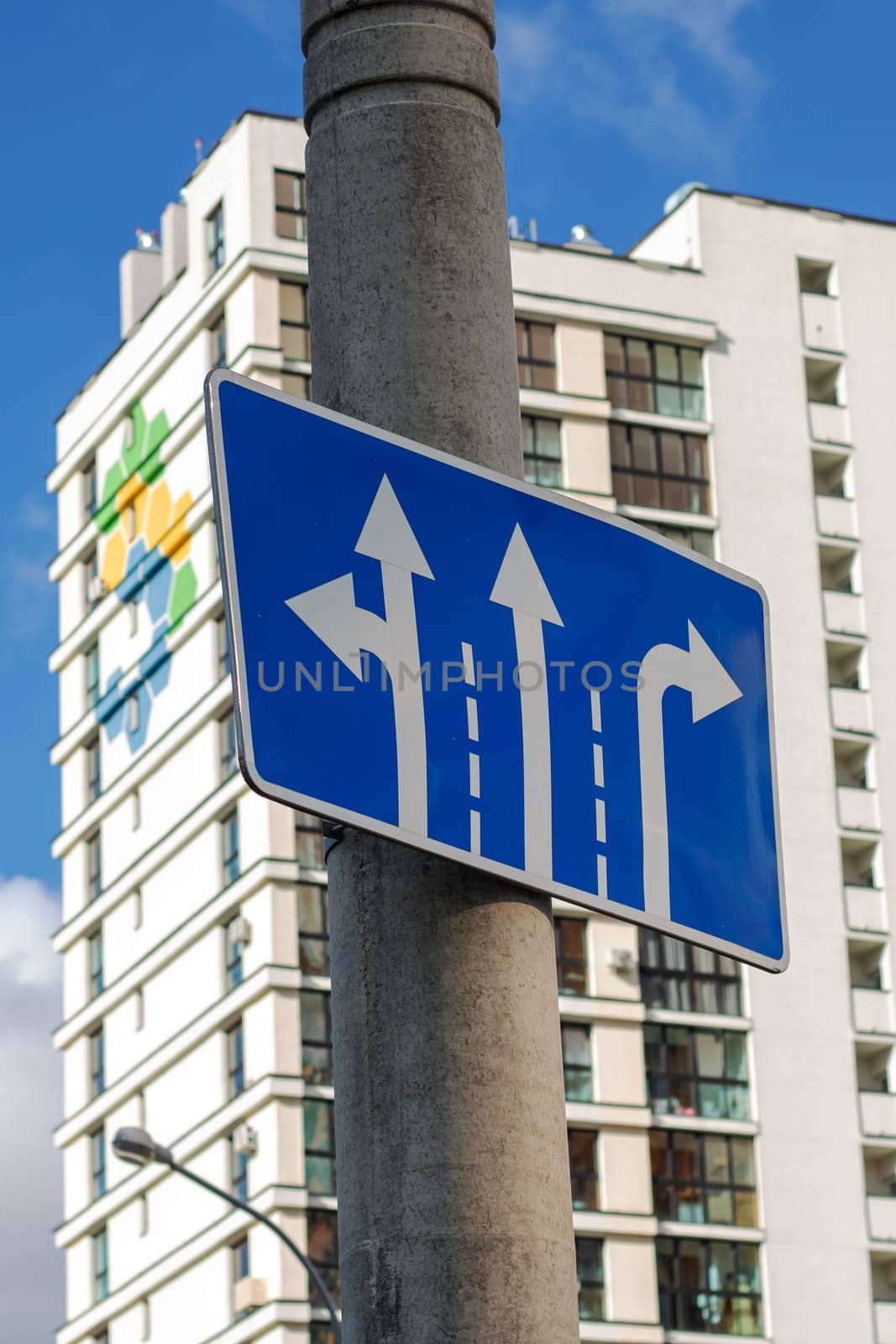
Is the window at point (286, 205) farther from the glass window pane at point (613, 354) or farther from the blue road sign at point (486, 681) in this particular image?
the blue road sign at point (486, 681)

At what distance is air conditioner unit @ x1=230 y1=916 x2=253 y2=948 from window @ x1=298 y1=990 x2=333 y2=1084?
1.82 meters

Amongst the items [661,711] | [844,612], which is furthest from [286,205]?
[661,711]

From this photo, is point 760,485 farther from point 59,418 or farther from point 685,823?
point 685,823

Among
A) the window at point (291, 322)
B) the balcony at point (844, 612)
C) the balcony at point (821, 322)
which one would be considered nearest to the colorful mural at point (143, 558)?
the window at point (291, 322)

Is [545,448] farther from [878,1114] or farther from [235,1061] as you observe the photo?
[878,1114]

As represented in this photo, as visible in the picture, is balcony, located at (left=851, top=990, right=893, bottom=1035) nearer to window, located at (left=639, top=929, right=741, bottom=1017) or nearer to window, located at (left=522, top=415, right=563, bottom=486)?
window, located at (left=639, top=929, right=741, bottom=1017)

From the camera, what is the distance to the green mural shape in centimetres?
5612

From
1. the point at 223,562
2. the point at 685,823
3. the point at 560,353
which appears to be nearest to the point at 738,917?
the point at 685,823

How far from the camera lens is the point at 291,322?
5559 cm

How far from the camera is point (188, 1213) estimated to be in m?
52.0

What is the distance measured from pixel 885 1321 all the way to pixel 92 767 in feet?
73.1

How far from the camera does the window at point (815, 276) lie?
6016 centimetres

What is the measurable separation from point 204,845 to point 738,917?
166ft

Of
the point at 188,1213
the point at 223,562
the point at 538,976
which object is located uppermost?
the point at 188,1213
